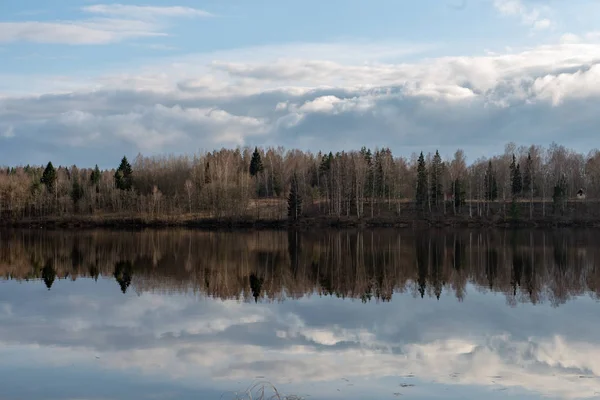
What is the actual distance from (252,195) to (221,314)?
86.7 metres

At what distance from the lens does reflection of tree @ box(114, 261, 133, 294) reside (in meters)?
35.8

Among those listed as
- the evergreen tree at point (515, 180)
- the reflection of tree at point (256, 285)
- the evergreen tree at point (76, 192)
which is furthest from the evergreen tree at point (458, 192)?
the reflection of tree at point (256, 285)

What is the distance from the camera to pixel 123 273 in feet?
135

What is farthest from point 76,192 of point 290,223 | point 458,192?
point 458,192

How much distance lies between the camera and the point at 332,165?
106562 millimetres

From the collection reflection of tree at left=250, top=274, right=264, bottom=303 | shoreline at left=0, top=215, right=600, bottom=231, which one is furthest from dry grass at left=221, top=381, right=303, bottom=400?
shoreline at left=0, top=215, right=600, bottom=231

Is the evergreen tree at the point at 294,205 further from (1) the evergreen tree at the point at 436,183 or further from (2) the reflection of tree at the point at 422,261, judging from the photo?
(2) the reflection of tree at the point at 422,261

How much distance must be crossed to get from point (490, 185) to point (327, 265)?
6293 cm

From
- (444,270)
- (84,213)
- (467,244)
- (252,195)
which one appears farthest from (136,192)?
(444,270)

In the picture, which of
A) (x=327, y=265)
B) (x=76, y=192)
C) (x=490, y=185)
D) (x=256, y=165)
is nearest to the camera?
(x=327, y=265)

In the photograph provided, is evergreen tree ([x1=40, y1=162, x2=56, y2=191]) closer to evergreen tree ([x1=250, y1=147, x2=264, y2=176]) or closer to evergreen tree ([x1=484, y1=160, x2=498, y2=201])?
evergreen tree ([x1=250, y1=147, x2=264, y2=176])

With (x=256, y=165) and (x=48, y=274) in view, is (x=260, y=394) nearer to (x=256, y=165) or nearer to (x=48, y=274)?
(x=48, y=274)

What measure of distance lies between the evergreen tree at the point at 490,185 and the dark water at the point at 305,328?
54.1 meters

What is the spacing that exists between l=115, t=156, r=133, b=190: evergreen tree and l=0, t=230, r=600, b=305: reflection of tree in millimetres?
45504
